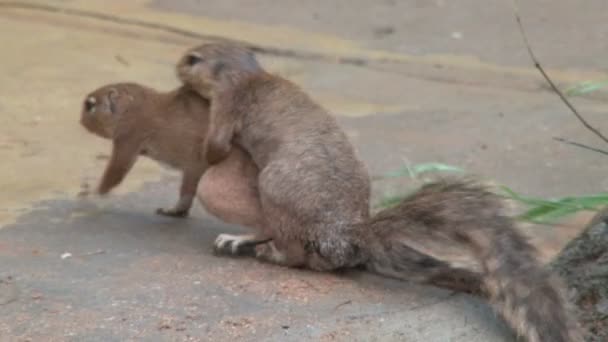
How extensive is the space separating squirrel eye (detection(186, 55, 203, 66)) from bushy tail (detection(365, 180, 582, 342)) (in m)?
1.27

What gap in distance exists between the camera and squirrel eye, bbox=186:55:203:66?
17.6 ft

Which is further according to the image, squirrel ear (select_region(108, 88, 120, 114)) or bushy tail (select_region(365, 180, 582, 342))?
squirrel ear (select_region(108, 88, 120, 114))

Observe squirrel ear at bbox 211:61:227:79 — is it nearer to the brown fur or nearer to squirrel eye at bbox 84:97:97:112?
the brown fur

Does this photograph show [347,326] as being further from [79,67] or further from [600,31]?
[600,31]

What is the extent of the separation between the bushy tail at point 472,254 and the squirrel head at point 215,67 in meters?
1.07

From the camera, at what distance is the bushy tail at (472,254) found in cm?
391

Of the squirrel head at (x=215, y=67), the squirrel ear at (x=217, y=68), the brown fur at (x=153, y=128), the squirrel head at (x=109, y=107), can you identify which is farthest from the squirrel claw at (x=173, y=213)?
the squirrel ear at (x=217, y=68)

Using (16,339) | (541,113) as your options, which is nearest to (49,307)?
(16,339)

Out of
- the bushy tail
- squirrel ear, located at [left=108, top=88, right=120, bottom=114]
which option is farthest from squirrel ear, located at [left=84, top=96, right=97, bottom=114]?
the bushy tail

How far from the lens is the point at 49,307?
162 inches

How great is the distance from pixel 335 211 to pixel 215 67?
108cm

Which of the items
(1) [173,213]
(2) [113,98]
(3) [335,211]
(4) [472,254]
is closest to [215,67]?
(2) [113,98]

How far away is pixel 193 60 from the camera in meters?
5.39

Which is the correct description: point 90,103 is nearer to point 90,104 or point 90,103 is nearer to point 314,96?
point 90,104
